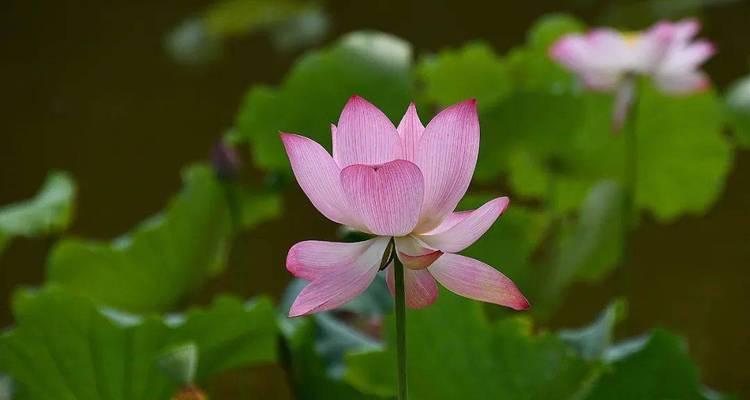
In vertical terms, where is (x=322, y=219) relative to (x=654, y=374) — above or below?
above

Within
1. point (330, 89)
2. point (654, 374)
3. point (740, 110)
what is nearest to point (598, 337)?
point (654, 374)

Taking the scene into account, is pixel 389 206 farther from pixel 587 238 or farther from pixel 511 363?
pixel 587 238

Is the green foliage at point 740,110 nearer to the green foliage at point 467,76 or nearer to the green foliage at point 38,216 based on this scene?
the green foliage at point 467,76

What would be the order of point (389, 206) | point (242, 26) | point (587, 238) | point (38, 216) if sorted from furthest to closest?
point (242, 26) < point (587, 238) < point (38, 216) < point (389, 206)

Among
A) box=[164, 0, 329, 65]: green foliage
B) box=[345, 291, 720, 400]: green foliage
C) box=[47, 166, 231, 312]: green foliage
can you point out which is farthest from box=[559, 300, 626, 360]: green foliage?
box=[164, 0, 329, 65]: green foliage

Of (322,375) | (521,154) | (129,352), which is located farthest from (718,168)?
(129,352)

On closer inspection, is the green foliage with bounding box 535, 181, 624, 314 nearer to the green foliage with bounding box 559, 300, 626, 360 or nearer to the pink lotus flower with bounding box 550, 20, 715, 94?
the pink lotus flower with bounding box 550, 20, 715, 94

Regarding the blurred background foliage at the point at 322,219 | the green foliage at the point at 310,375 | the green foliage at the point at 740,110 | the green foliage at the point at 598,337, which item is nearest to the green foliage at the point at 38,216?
the blurred background foliage at the point at 322,219
